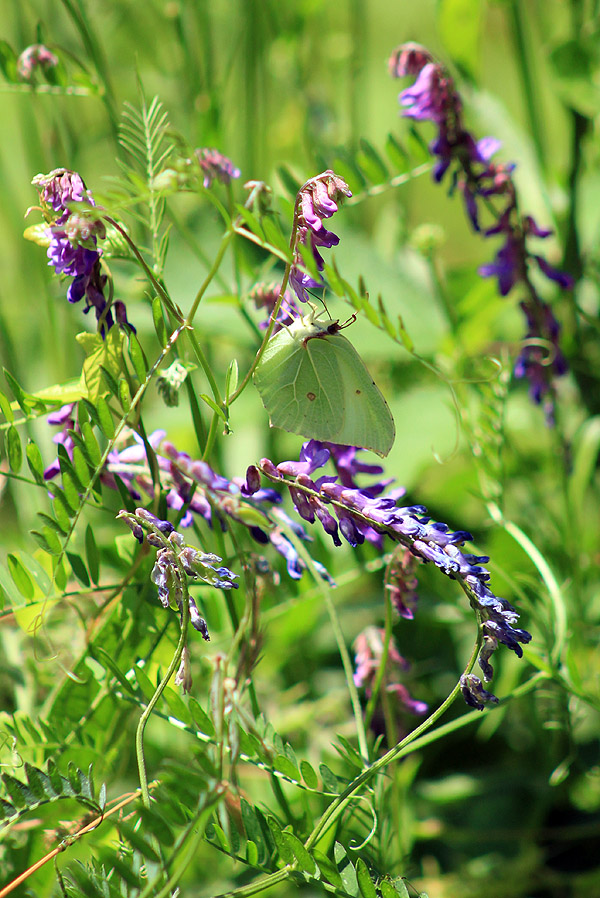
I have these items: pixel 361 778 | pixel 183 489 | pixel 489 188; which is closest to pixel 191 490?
pixel 183 489

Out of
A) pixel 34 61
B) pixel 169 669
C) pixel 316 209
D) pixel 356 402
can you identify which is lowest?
pixel 169 669

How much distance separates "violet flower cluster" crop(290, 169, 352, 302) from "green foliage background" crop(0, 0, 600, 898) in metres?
0.04

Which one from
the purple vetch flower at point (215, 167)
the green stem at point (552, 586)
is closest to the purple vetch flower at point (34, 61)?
the purple vetch flower at point (215, 167)

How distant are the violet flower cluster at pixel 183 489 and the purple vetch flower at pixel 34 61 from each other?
380 mm

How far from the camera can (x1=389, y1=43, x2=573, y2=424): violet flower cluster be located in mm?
816

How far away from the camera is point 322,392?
0.63 meters

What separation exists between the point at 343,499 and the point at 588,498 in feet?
2.81

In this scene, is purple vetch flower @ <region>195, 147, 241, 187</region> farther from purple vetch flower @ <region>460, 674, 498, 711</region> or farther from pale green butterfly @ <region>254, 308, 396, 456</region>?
purple vetch flower @ <region>460, 674, 498, 711</region>

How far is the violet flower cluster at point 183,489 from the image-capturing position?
0.55 meters

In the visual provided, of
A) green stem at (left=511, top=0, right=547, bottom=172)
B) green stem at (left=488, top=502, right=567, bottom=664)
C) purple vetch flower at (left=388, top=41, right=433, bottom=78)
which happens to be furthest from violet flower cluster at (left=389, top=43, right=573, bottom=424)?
green stem at (left=511, top=0, right=547, bottom=172)

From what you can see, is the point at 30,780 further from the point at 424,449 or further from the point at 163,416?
the point at 163,416

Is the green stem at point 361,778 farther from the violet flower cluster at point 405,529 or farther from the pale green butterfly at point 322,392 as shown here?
the pale green butterfly at point 322,392

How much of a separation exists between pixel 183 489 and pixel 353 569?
38 cm

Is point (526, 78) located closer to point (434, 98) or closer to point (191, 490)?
point (434, 98)
